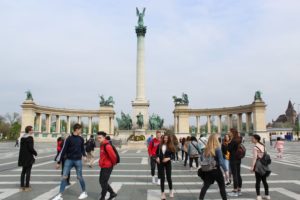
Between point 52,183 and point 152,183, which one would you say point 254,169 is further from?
point 52,183

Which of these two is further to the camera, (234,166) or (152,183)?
(152,183)

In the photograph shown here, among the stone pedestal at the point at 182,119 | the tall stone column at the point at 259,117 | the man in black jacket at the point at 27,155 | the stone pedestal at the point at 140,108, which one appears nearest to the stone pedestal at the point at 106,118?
the stone pedestal at the point at 182,119

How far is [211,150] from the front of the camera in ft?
23.9

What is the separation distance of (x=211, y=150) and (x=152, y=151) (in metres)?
4.47

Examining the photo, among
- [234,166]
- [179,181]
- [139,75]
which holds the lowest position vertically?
[179,181]

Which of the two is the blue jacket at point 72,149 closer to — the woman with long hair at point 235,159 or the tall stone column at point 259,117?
the woman with long hair at point 235,159

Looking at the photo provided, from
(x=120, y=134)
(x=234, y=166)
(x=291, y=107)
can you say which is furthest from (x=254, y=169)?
(x=291, y=107)

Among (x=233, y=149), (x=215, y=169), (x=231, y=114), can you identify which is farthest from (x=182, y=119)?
(x=215, y=169)

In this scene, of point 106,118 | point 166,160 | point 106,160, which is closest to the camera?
point 106,160

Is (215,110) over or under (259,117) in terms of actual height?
over

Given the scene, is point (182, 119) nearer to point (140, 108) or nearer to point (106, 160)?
point (140, 108)

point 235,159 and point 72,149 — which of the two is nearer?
point 72,149

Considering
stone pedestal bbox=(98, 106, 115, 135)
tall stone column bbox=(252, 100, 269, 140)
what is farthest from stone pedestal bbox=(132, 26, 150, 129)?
tall stone column bbox=(252, 100, 269, 140)

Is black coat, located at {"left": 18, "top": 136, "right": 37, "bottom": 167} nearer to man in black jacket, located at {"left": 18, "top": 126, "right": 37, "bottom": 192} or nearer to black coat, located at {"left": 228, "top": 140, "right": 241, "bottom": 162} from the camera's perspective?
man in black jacket, located at {"left": 18, "top": 126, "right": 37, "bottom": 192}
